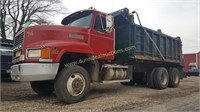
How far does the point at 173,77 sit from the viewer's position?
11547 mm

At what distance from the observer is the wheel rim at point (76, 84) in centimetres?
650

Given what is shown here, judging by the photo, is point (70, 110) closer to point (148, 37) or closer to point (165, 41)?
point (148, 37)

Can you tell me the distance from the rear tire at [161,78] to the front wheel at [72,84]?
434 centimetres

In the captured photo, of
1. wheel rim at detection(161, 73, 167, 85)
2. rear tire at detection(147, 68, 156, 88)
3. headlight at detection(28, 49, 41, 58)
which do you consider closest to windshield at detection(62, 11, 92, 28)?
headlight at detection(28, 49, 41, 58)

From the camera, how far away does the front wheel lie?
249 inches

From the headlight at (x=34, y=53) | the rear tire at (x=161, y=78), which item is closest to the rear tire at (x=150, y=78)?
the rear tire at (x=161, y=78)

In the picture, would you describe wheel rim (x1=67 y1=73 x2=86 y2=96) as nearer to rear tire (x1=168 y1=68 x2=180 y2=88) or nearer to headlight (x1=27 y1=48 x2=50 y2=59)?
headlight (x1=27 y1=48 x2=50 y2=59)

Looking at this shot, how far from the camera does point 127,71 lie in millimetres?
9016

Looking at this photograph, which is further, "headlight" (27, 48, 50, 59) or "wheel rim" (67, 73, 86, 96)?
"wheel rim" (67, 73, 86, 96)

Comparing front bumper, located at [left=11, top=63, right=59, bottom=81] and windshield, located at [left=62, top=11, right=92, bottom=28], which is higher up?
windshield, located at [left=62, top=11, right=92, bottom=28]

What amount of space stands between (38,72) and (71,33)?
1.57 metres

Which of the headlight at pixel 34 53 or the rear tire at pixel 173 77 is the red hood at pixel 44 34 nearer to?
the headlight at pixel 34 53

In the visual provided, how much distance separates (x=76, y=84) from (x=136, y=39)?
3.69 meters

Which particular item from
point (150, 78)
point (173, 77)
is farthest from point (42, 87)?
point (173, 77)
